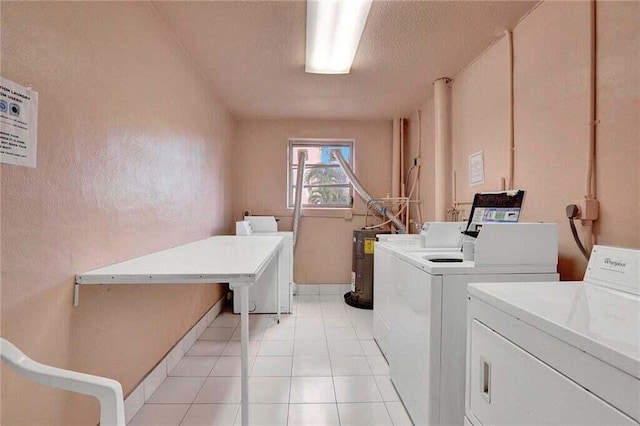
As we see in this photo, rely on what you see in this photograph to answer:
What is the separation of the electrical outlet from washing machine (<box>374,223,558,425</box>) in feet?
0.43

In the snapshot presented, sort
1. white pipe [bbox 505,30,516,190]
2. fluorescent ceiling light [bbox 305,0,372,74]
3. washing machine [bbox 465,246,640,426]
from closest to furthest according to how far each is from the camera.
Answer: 1. washing machine [bbox 465,246,640,426]
2. fluorescent ceiling light [bbox 305,0,372,74]
3. white pipe [bbox 505,30,516,190]

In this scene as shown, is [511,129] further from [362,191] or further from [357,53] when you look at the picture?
[362,191]

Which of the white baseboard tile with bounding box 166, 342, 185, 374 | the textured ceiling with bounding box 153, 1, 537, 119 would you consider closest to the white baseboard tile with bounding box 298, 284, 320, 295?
the white baseboard tile with bounding box 166, 342, 185, 374

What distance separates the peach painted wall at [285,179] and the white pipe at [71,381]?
3.18 m

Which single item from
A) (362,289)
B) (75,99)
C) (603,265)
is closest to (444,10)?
(603,265)

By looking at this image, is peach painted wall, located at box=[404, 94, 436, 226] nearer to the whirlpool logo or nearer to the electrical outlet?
the electrical outlet

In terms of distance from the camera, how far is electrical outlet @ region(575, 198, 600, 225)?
52.1 inches

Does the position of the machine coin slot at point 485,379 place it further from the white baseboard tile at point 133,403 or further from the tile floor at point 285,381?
the white baseboard tile at point 133,403

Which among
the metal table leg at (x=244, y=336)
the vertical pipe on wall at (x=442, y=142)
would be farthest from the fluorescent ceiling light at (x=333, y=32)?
the metal table leg at (x=244, y=336)

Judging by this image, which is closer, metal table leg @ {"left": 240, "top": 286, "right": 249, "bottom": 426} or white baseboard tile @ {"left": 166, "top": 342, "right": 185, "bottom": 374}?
metal table leg @ {"left": 240, "top": 286, "right": 249, "bottom": 426}

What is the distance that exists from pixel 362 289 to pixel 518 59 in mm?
2598

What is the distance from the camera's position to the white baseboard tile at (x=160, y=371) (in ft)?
5.18

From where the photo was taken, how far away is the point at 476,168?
2.25m

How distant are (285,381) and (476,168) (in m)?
2.07
